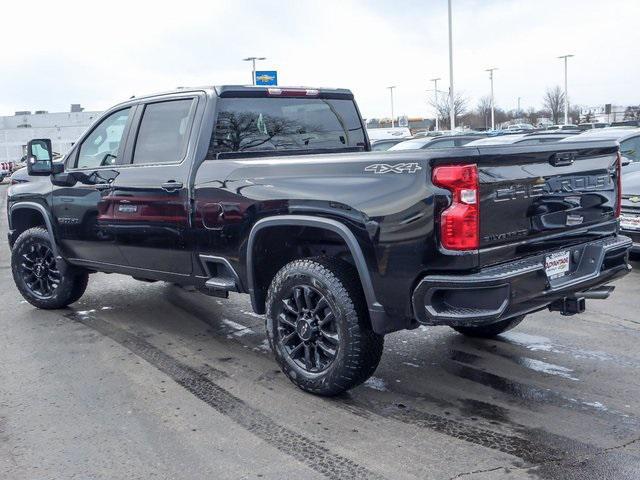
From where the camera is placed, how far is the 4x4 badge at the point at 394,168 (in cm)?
393

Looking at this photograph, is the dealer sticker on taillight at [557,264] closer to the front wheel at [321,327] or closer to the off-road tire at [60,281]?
the front wheel at [321,327]

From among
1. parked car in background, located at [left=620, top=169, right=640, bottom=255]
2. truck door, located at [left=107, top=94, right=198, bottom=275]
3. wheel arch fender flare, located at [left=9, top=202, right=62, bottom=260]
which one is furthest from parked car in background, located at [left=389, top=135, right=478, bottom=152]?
truck door, located at [left=107, top=94, right=198, bottom=275]

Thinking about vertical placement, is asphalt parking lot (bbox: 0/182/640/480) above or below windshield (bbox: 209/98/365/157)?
below

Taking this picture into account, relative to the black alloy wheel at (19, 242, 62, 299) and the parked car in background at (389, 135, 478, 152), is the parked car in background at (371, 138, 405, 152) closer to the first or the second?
the parked car in background at (389, 135, 478, 152)

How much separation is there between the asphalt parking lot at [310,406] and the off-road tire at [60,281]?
51cm

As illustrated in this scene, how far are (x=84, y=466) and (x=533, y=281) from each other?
8.51ft

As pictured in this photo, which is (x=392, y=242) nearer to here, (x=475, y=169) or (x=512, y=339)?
(x=475, y=169)

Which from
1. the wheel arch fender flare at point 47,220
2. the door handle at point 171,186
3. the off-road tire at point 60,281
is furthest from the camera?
the off-road tire at point 60,281

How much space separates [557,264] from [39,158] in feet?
15.3

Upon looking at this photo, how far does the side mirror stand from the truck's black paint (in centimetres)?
23

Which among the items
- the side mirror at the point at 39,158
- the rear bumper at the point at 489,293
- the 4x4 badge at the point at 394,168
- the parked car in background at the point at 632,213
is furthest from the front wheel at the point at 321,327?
the parked car in background at the point at 632,213

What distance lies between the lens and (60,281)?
707cm

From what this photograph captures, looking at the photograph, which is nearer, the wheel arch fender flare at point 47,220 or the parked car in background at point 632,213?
the wheel arch fender flare at point 47,220

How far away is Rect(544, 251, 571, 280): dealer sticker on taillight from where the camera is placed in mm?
4207
